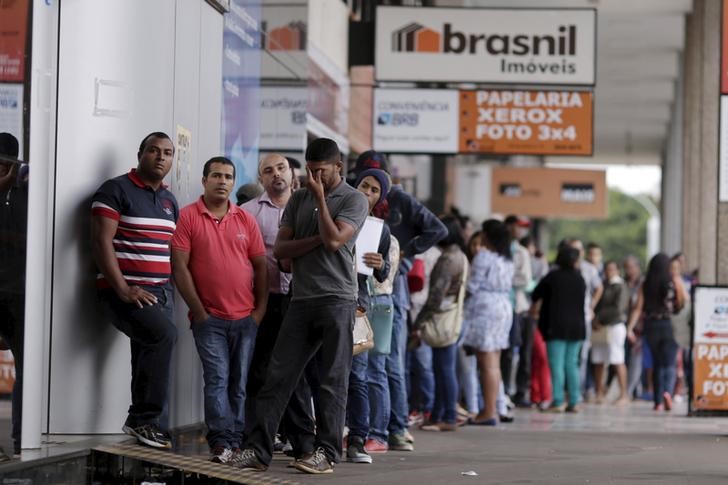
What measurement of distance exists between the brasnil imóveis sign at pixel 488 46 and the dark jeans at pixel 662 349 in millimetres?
2841

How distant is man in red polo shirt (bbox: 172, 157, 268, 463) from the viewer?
27.3 feet

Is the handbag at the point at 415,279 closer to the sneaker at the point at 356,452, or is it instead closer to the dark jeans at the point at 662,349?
the sneaker at the point at 356,452

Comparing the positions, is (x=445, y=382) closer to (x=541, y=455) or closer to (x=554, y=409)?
(x=541, y=455)

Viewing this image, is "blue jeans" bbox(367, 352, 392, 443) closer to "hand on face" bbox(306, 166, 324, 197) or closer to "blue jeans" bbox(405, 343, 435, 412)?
"hand on face" bbox(306, 166, 324, 197)

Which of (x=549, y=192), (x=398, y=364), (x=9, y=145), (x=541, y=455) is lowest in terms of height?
(x=541, y=455)

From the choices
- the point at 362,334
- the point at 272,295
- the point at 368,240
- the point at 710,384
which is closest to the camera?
the point at 362,334

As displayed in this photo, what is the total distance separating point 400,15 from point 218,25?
6979 mm

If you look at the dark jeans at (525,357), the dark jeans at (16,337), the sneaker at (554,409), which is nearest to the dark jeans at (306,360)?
the dark jeans at (16,337)

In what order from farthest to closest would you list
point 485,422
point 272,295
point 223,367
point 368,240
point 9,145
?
point 485,422 → point 368,240 → point 272,295 → point 223,367 → point 9,145

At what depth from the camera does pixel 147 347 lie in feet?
27.0

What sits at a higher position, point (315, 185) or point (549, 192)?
point (549, 192)

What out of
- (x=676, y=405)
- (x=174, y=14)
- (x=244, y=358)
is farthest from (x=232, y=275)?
(x=676, y=405)

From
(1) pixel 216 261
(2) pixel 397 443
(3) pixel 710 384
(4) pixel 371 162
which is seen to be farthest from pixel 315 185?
(3) pixel 710 384

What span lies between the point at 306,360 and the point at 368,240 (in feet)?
4.32
